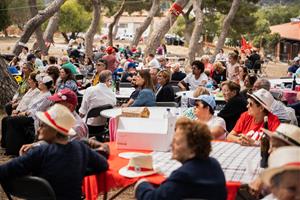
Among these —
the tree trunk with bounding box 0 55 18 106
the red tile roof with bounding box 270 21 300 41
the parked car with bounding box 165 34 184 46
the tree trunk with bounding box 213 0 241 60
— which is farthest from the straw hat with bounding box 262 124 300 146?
the parked car with bounding box 165 34 184 46

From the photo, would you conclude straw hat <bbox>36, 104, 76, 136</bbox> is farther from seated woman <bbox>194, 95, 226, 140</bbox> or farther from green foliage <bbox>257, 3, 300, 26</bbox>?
green foliage <bbox>257, 3, 300, 26</bbox>

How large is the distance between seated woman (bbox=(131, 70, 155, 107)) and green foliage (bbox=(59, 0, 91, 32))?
4954cm

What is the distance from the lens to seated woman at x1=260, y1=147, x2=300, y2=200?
2672 millimetres

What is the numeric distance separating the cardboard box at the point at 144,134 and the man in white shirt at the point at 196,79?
5.56 meters

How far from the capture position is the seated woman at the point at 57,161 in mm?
3781

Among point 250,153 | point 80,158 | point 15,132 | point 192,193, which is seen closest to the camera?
point 192,193

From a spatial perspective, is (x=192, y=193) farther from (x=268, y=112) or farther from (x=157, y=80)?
(x=157, y=80)

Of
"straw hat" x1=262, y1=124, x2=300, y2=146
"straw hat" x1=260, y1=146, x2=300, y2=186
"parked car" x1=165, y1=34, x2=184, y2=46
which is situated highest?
"straw hat" x1=260, y1=146, x2=300, y2=186

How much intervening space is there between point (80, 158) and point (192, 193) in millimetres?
970

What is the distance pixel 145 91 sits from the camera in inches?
300

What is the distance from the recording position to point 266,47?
151ft

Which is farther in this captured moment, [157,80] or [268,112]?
[157,80]

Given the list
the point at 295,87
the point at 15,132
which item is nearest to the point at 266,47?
the point at 295,87

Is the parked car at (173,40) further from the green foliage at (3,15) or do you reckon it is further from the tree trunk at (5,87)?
the tree trunk at (5,87)
